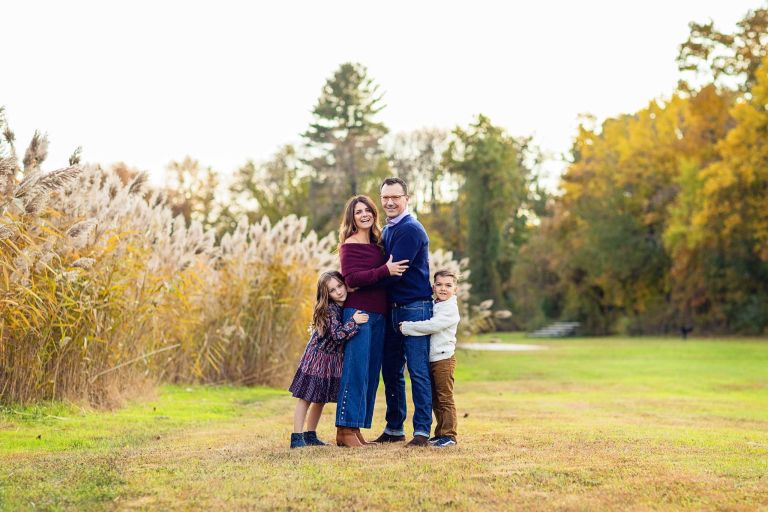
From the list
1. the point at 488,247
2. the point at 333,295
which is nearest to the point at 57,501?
the point at 333,295

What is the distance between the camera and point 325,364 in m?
6.81

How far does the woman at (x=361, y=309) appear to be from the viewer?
6543 millimetres

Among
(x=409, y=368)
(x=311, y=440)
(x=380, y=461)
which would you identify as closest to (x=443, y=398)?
(x=409, y=368)

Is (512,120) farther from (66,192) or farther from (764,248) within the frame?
(66,192)

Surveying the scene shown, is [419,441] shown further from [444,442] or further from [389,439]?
[389,439]

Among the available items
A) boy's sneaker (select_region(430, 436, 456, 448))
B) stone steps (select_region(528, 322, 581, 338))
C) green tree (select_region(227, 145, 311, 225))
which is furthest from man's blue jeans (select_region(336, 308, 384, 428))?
stone steps (select_region(528, 322, 581, 338))

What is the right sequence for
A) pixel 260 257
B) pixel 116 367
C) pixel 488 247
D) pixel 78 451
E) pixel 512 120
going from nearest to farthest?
pixel 78 451 < pixel 116 367 < pixel 260 257 < pixel 488 247 < pixel 512 120

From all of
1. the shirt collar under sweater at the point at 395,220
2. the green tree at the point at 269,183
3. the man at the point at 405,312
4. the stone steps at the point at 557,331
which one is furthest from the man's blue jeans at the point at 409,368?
the stone steps at the point at 557,331

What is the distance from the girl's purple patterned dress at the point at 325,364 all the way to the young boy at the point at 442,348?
0.43 meters

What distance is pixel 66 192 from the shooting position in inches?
361

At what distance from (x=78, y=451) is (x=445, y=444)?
237cm

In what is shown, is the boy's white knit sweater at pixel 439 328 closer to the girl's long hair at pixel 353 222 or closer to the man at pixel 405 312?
the man at pixel 405 312

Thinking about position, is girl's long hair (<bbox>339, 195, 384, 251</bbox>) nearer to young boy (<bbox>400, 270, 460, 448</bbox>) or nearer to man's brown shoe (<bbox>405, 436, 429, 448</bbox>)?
young boy (<bbox>400, 270, 460, 448</bbox>)

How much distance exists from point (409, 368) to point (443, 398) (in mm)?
306
